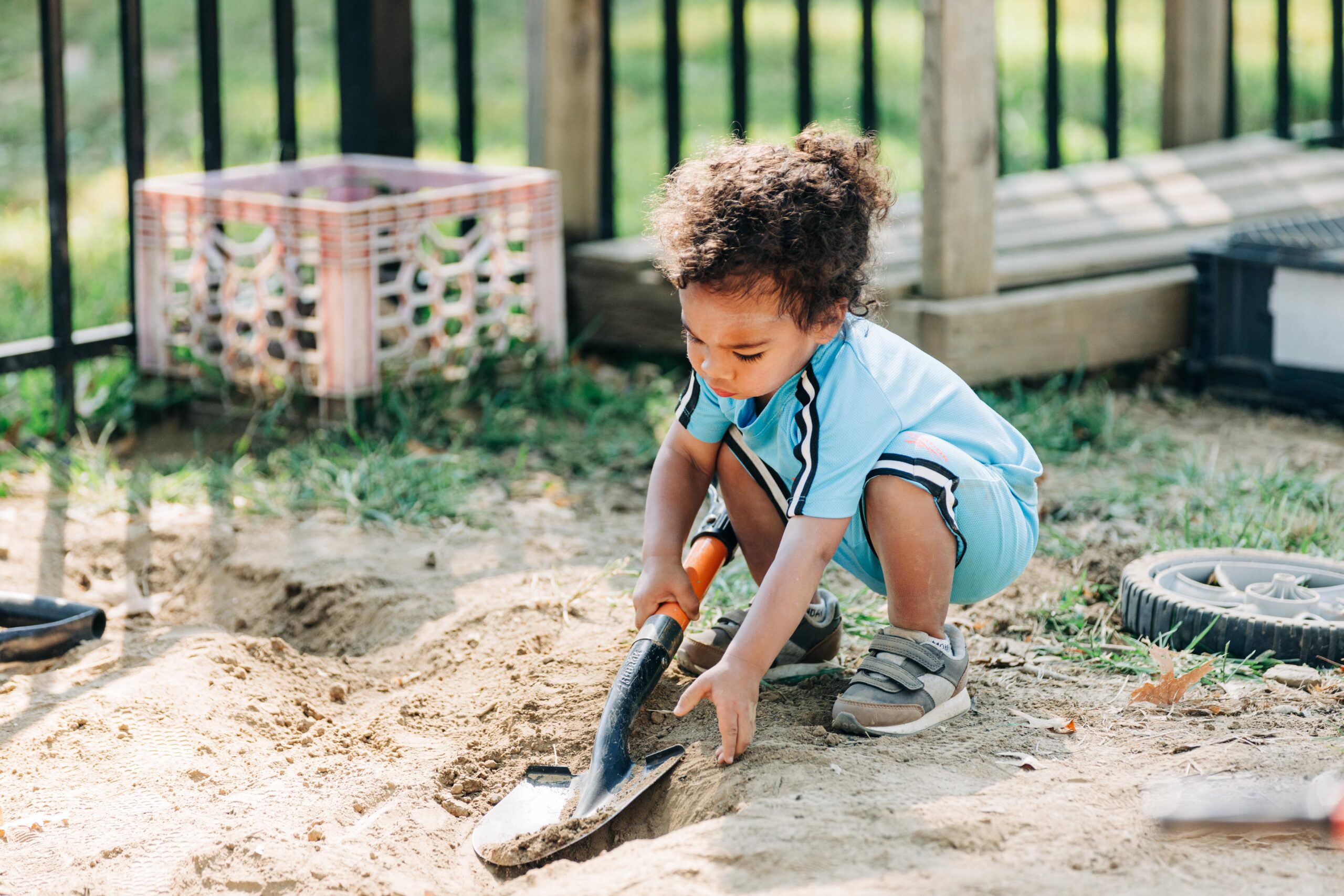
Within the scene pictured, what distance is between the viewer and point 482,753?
7.91ft

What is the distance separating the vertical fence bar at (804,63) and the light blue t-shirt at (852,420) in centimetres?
316

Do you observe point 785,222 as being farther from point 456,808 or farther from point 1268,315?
point 1268,315

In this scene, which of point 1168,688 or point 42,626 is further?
point 42,626

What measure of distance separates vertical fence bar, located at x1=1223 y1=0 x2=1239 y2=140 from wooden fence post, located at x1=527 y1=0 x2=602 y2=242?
2.79m

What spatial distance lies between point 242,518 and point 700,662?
4.87 ft

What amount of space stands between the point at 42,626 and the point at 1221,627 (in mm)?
2144

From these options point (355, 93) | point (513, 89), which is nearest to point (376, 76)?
point (355, 93)

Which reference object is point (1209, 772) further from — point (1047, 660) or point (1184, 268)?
point (1184, 268)

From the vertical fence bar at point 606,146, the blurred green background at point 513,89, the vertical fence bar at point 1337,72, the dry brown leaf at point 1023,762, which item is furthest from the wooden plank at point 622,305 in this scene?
the vertical fence bar at point 1337,72

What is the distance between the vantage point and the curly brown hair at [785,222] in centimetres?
215

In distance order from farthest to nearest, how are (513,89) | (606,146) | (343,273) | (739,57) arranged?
(513,89), (739,57), (606,146), (343,273)

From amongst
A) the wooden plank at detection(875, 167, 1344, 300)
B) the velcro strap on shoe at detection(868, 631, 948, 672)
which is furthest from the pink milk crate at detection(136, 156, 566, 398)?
the velcro strap on shoe at detection(868, 631, 948, 672)

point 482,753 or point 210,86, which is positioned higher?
point 210,86

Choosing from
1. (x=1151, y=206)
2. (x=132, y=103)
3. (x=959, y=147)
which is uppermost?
(x=132, y=103)
